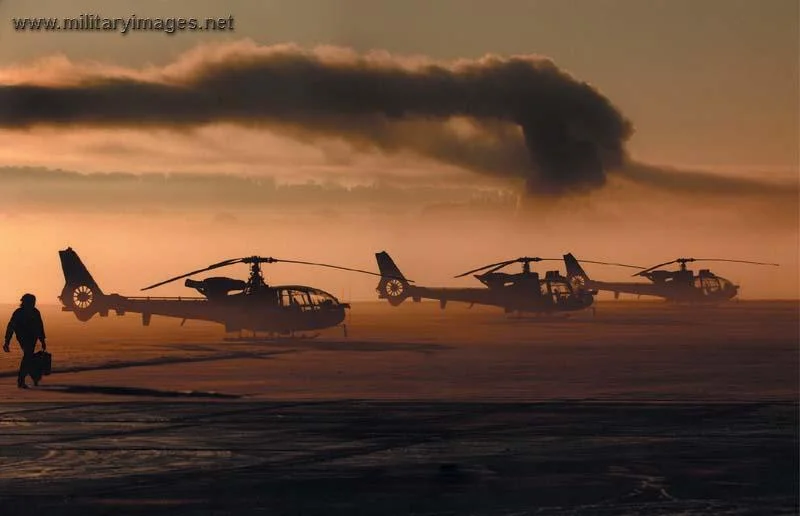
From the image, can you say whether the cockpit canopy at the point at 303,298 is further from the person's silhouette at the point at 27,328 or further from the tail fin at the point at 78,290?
the person's silhouette at the point at 27,328

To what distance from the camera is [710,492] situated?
14.2 metres

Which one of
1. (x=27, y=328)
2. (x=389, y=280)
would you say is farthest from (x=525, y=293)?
(x=27, y=328)

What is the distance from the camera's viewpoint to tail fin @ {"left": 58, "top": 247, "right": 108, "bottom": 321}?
68500 mm

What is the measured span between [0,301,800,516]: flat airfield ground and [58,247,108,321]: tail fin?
97.6 feet

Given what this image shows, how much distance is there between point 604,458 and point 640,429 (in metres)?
3.67

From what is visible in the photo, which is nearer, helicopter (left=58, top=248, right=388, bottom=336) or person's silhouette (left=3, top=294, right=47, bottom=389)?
person's silhouette (left=3, top=294, right=47, bottom=389)

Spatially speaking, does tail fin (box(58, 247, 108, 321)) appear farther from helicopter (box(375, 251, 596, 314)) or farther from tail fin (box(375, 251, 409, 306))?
tail fin (box(375, 251, 409, 306))

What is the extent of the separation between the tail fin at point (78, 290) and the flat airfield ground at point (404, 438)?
29.8 meters

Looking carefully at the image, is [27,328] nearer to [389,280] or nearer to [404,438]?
[404,438]

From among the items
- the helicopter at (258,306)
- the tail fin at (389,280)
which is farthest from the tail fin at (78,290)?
the tail fin at (389,280)

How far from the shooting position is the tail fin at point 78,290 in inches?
2697

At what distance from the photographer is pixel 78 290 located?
69562 mm

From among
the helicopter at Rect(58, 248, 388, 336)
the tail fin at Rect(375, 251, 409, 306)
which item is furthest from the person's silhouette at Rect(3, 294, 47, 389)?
the tail fin at Rect(375, 251, 409, 306)

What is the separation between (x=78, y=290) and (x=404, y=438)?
52.7 metres
